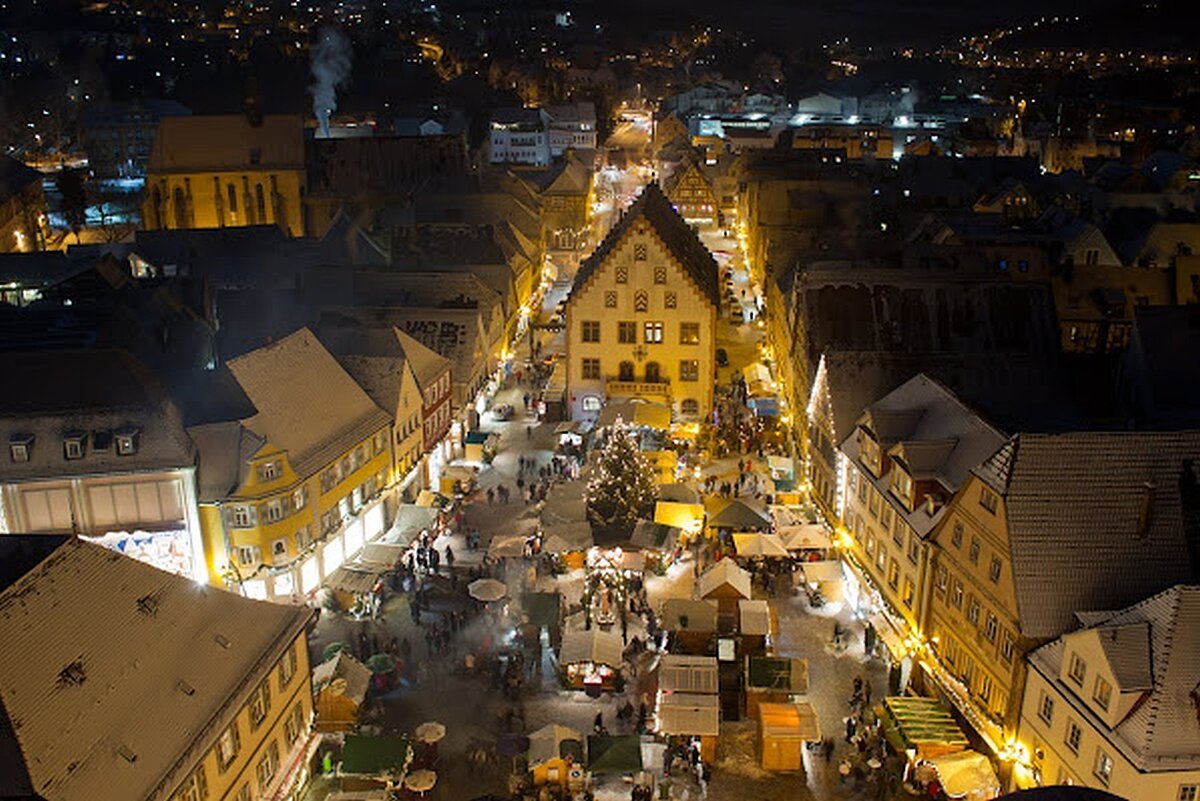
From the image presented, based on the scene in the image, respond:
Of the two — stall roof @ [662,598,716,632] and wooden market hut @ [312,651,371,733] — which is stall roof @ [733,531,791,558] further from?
wooden market hut @ [312,651,371,733]

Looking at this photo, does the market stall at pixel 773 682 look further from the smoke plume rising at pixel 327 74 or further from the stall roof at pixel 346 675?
the smoke plume rising at pixel 327 74

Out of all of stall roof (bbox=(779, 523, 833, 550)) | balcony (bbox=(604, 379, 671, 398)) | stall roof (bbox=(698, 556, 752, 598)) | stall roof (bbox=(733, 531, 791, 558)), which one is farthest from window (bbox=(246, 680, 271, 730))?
balcony (bbox=(604, 379, 671, 398))

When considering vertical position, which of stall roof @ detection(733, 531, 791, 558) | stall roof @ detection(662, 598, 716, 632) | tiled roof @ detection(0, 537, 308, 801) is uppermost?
tiled roof @ detection(0, 537, 308, 801)

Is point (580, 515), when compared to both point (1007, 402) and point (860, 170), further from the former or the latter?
point (860, 170)

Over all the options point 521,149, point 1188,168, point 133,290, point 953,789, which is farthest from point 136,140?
point 953,789

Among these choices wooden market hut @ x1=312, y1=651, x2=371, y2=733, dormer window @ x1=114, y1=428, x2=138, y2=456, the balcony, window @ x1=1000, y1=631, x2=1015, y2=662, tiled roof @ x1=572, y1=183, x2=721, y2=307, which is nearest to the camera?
window @ x1=1000, y1=631, x2=1015, y2=662
